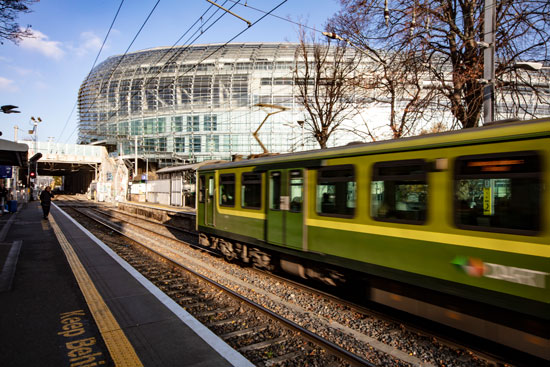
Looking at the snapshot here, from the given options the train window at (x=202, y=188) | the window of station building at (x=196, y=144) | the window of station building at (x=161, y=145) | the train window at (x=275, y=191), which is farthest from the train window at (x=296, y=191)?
the window of station building at (x=161, y=145)

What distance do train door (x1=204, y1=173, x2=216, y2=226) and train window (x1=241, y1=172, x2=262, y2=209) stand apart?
170 cm

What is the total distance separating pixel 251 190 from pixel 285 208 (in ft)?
4.64

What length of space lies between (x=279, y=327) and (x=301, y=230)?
6.35 feet

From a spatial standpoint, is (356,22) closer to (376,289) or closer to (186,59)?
(376,289)

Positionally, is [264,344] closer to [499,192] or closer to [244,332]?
[244,332]

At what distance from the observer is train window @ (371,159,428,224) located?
4676 millimetres

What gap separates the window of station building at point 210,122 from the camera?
50531 millimetres

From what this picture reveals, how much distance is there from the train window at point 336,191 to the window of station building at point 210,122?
1811 inches

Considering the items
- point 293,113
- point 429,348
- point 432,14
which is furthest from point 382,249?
point 293,113

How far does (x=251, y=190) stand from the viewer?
321 inches

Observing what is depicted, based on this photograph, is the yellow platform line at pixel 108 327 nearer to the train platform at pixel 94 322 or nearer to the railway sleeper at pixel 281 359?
the train platform at pixel 94 322

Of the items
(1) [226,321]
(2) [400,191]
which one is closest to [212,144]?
(1) [226,321]

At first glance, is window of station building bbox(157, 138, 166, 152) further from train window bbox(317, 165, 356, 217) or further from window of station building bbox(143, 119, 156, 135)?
train window bbox(317, 165, 356, 217)

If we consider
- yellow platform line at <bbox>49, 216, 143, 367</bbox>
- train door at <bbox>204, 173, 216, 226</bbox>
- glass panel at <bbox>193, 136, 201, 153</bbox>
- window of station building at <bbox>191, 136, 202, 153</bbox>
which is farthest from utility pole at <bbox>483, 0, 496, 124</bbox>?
glass panel at <bbox>193, 136, 201, 153</bbox>
